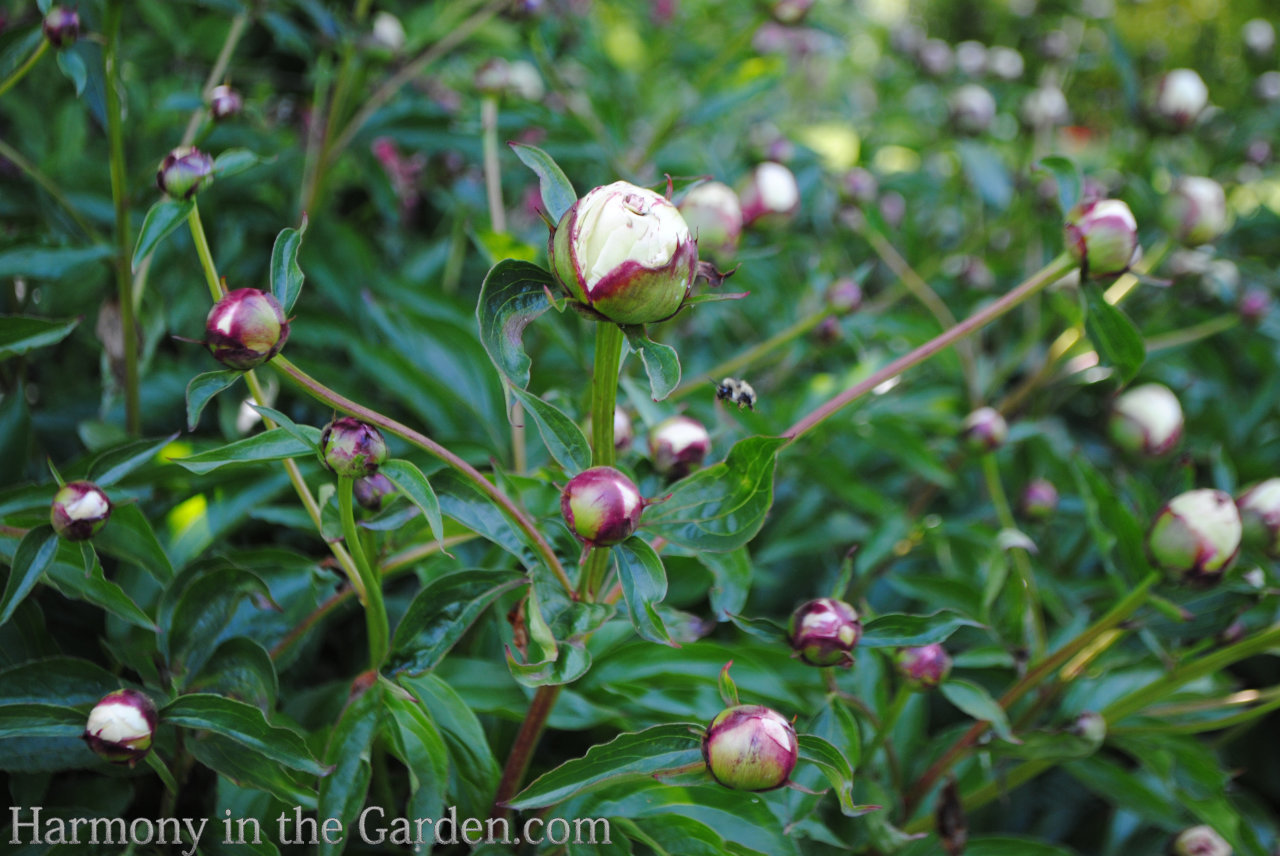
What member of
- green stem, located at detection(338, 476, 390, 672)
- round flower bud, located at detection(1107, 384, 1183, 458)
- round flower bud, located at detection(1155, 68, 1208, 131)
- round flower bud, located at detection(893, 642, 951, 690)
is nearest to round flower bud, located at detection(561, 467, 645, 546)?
green stem, located at detection(338, 476, 390, 672)

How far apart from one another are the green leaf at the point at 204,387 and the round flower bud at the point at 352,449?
0.06 meters

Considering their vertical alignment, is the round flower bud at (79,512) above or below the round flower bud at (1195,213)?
below

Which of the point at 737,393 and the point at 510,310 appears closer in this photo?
the point at 510,310

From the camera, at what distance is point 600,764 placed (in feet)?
1.72

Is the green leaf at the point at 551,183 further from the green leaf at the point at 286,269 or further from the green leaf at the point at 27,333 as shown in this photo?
the green leaf at the point at 27,333

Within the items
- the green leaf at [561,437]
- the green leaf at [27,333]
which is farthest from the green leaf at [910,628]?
the green leaf at [27,333]

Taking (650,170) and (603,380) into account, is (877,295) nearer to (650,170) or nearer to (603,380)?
(650,170)

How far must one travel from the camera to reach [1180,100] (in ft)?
4.39

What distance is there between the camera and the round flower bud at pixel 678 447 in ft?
2.16

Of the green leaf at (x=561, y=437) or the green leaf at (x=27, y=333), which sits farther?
the green leaf at (x=27, y=333)

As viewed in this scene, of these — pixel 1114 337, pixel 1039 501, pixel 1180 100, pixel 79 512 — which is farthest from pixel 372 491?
pixel 1180 100

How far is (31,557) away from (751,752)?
43cm

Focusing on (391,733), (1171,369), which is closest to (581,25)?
(1171,369)

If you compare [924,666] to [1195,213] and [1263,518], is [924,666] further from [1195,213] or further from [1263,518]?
[1195,213]
